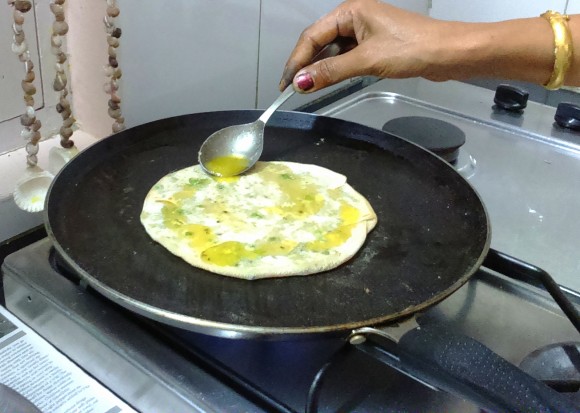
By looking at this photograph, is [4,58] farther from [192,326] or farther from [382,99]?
[382,99]

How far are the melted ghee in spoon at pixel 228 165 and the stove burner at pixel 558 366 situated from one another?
43 centimetres

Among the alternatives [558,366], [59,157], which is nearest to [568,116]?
[558,366]

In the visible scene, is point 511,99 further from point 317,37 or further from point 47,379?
point 47,379

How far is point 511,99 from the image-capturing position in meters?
1.24

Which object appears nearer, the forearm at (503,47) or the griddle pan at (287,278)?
the griddle pan at (287,278)

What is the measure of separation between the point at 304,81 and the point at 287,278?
10.8 inches

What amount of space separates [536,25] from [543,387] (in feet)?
1.56

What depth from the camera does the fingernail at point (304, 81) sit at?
2.53ft

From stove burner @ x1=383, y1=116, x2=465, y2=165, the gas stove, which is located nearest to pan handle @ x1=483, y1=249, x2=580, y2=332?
the gas stove

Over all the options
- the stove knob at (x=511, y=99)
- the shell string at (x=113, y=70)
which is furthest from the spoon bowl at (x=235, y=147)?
the stove knob at (x=511, y=99)

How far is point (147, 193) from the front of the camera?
76 centimetres

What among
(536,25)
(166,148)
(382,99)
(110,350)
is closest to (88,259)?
(110,350)

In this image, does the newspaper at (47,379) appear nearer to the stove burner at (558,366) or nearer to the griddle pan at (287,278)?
the griddle pan at (287,278)

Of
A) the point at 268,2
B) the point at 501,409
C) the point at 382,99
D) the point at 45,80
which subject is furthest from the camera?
the point at 382,99
